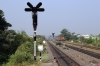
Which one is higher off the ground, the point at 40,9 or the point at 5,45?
the point at 40,9

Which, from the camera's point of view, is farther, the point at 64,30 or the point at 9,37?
the point at 64,30

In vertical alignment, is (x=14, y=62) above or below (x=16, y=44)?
below

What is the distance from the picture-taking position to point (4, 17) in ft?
106

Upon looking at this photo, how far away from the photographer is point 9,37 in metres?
33.1

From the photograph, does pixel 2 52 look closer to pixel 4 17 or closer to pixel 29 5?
pixel 4 17

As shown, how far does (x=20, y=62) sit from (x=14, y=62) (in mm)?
503

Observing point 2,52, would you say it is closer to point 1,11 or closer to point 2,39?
point 2,39

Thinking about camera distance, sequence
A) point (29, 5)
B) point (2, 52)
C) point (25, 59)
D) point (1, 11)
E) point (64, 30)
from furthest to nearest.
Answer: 1. point (64, 30)
2. point (1, 11)
3. point (2, 52)
4. point (25, 59)
5. point (29, 5)

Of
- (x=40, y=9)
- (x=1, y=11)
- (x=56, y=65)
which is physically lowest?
(x=56, y=65)

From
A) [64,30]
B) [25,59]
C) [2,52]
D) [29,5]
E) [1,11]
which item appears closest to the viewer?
[29,5]

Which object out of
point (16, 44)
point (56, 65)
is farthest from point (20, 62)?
point (16, 44)

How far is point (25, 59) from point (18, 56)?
657 millimetres

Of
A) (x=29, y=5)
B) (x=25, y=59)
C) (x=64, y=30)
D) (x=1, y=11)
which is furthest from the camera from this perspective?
(x=64, y=30)

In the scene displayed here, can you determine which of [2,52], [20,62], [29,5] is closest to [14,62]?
[20,62]
